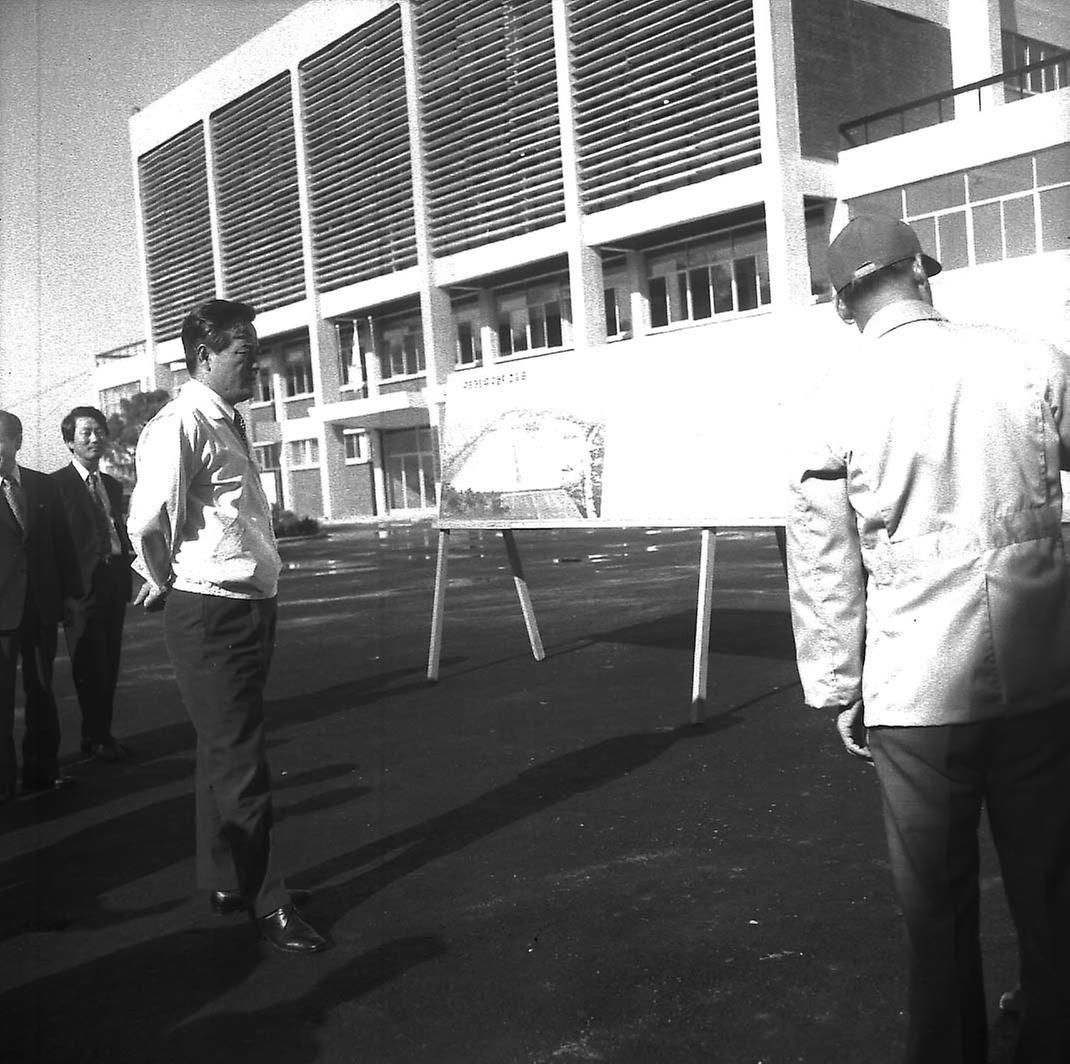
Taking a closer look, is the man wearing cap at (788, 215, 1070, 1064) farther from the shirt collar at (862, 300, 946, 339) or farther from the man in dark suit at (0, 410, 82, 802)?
the man in dark suit at (0, 410, 82, 802)

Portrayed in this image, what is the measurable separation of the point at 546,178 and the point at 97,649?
100 ft

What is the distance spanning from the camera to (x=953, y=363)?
2332mm

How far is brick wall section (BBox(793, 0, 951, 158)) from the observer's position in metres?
30.6

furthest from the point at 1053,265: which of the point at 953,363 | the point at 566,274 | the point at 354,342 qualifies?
the point at 354,342

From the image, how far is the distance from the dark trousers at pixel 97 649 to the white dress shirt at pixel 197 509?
116 inches

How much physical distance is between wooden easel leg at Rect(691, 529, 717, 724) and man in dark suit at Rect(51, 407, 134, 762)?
3.04 metres

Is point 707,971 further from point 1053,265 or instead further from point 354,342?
point 354,342

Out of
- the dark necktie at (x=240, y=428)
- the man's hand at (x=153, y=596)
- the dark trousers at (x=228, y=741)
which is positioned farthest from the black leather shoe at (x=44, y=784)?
the dark necktie at (x=240, y=428)

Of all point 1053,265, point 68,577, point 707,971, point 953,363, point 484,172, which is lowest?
point 707,971

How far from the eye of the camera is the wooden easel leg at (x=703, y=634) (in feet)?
21.4

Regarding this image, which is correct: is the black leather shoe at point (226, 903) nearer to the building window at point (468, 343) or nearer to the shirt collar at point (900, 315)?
the shirt collar at point (900, 315)

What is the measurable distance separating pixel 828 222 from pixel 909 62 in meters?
5.94

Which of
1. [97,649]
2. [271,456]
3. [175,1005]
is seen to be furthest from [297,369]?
[175,1005]

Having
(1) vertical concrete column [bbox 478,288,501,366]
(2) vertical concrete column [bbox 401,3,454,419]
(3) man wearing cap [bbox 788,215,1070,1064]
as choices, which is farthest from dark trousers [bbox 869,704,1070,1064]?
(1) vertical concrete column [bbox 478,288,501,366]
